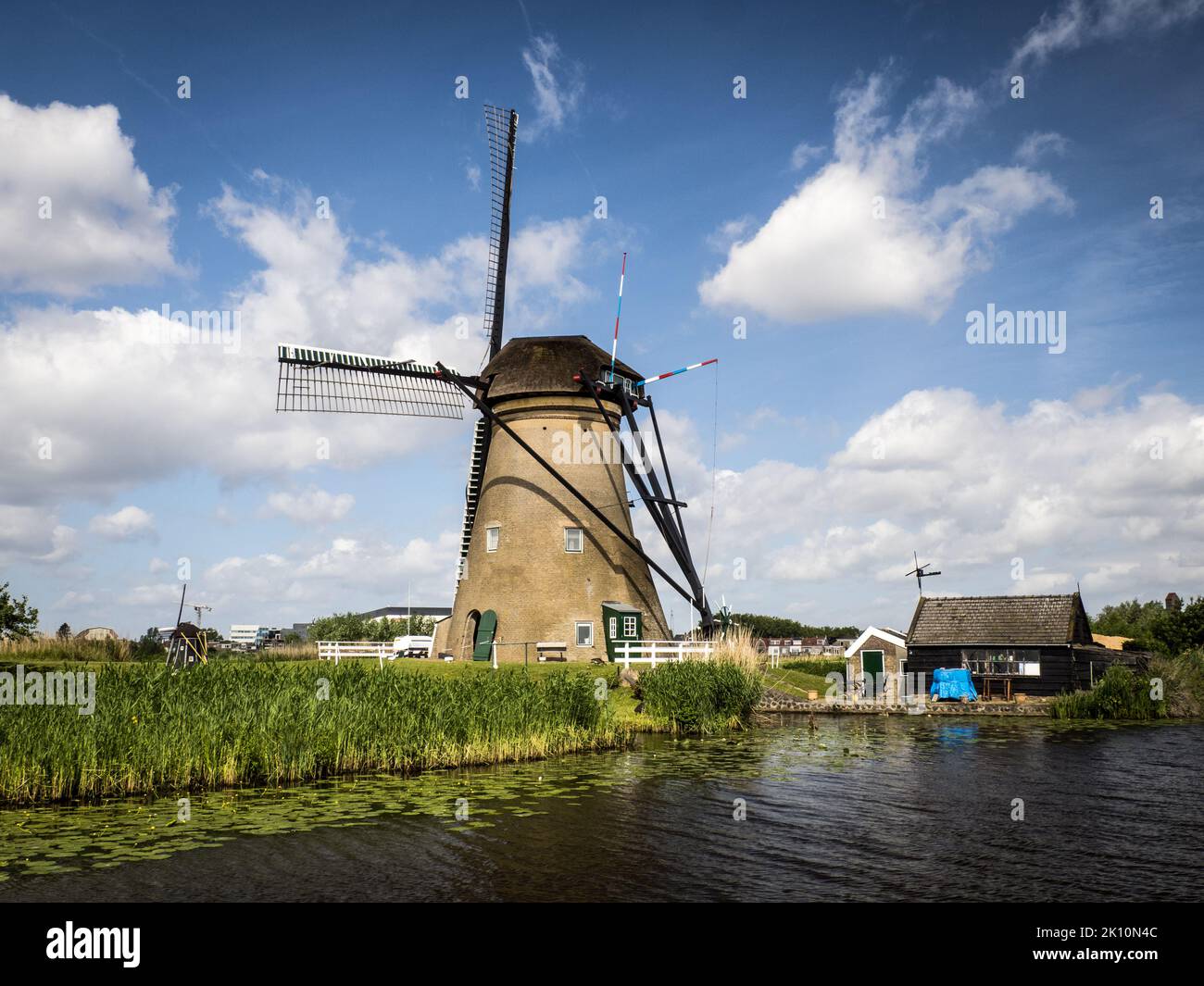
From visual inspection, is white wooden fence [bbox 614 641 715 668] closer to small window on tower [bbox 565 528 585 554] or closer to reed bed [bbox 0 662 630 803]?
small window on tower [bbox 565 528 585 554]

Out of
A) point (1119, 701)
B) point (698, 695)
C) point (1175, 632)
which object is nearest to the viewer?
point (698, 695)

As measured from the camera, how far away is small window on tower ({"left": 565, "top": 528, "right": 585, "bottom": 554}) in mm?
27328

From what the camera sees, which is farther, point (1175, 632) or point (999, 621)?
point (1175, 632)

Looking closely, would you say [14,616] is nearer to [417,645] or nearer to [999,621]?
[417,645]

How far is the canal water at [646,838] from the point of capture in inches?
294

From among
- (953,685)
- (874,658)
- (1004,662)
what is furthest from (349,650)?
(1004,662)

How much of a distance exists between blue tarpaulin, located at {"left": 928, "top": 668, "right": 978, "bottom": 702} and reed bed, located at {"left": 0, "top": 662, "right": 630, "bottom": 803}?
16719 millimetres

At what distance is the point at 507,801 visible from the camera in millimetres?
11016

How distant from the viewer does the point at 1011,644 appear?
30.2 metres

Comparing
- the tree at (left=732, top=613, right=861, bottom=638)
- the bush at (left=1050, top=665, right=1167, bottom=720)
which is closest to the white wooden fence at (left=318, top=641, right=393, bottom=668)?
the bush at (left=1050, top=665, right=1167, bottom=720)

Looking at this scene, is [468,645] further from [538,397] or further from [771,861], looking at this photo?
[771,861]

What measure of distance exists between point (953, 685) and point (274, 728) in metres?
23.9

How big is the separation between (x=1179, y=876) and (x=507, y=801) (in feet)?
22.4
